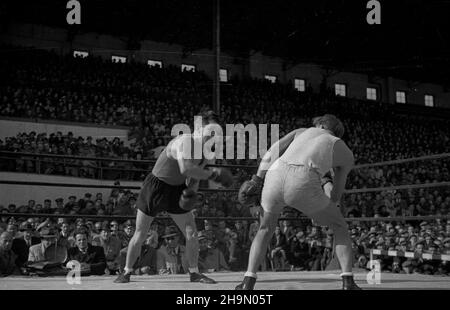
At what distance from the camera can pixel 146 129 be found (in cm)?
1509

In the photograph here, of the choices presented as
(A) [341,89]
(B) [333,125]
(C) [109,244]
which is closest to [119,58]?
(A) [341,89]

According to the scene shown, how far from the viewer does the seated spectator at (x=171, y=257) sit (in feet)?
25.6

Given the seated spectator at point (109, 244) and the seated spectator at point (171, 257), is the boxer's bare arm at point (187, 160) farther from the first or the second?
the seated spectator at point (109, 244)

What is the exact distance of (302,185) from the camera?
3688mm

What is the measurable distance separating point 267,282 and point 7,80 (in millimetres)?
12935

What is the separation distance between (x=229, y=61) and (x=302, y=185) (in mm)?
19773

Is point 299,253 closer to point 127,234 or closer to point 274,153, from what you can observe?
point 127,234

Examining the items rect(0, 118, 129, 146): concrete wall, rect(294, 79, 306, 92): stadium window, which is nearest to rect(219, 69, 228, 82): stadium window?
rect(294, 79, 306, 92): stadium window

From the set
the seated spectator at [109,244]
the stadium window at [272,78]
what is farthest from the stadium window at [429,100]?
the seated spectator at [109,244]

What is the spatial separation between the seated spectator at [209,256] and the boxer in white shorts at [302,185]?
4500 millimetres

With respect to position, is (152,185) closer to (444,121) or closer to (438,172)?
(438,172)

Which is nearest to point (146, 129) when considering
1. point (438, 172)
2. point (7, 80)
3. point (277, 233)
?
point (7, 80)

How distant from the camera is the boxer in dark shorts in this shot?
4.46 m

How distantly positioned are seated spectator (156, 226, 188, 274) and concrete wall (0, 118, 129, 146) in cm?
692
